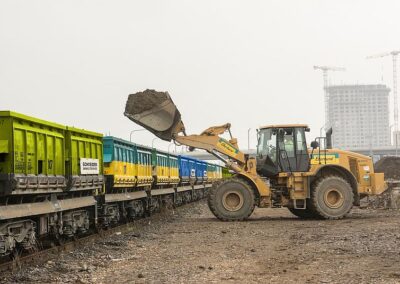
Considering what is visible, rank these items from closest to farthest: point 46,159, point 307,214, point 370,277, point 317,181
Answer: point 370,277, point 46,159, point 317,181, point 307,214

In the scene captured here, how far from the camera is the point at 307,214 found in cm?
2083

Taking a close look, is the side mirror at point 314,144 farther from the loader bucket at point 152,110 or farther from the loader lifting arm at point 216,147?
the loader bucket at point 152,110

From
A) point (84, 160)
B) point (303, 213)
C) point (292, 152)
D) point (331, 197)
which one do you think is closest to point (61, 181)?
point (84, 160)

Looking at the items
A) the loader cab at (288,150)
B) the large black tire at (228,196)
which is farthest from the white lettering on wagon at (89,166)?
the loader cab at (288,150)

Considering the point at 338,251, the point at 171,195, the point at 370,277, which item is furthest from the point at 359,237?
the point at 171,195

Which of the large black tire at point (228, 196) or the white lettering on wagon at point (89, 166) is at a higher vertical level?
the white lettering on wagon at point (89, 166)

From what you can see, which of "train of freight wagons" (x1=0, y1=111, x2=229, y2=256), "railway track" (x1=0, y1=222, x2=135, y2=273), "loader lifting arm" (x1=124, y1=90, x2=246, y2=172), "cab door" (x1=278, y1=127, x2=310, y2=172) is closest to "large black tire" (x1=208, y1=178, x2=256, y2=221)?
"loader lifting arm" (x1=124, y1=90, x2=246, y2=172)

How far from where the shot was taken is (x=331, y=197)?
19.3 metres

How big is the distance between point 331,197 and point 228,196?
3.41 metres

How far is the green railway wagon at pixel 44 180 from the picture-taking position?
32.6ft

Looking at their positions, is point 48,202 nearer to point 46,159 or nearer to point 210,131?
point 46,159

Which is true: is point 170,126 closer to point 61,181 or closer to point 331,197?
point 331,197

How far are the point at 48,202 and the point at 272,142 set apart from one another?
9.56m

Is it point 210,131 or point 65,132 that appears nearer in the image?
point 65,132
